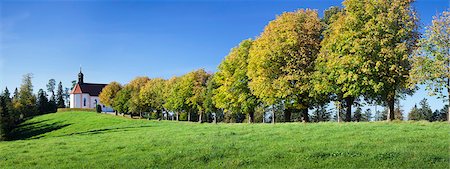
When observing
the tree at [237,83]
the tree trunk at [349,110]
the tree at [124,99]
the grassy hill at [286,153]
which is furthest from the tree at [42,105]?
the grassy hill at [286,153]

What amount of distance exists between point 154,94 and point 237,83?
42537 millimetres

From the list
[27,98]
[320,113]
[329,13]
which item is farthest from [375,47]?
[27,98]

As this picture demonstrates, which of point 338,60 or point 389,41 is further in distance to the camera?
point 338,60

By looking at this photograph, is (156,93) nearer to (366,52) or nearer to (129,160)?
(366,52)

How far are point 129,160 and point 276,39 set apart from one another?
2349cm

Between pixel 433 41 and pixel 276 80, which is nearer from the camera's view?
pixel 433 41

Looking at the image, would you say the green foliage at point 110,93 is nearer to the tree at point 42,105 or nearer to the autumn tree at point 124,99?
the autumn tree at point 124,99

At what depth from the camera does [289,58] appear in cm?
3838

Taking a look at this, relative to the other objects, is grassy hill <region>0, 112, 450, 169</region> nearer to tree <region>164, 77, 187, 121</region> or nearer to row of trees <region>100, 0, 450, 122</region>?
row of trees <region>100, 0, 450, 122</region>

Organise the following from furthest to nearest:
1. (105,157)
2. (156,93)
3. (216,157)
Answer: (156,93), (105,157), (216,157)

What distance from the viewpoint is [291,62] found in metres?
38.3

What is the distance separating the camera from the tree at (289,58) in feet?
123

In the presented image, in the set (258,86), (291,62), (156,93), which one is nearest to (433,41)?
(291,62)

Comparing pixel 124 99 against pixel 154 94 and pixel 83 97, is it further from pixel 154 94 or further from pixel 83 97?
pixel 83 97
